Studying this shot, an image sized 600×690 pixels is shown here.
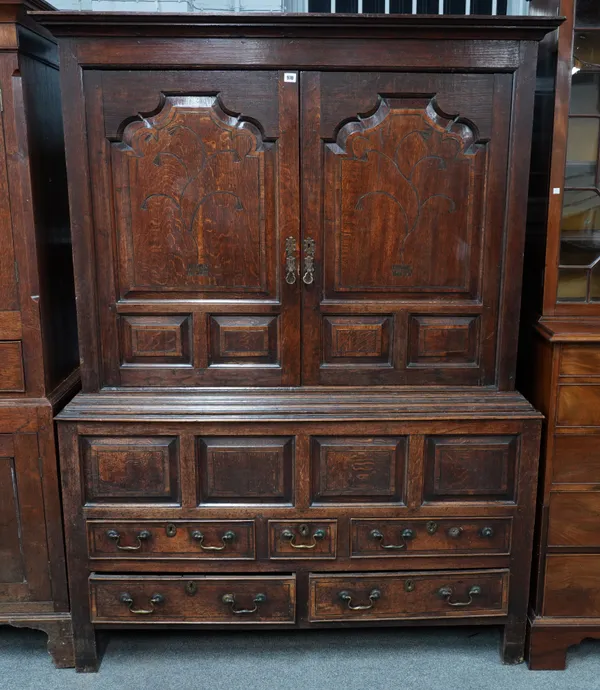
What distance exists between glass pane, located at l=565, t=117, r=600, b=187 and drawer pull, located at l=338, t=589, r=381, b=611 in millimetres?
1449

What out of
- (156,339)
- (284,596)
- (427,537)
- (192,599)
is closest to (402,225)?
(156,339)

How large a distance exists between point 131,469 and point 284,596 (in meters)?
0.64

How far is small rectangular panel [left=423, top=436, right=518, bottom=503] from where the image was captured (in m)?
2.04

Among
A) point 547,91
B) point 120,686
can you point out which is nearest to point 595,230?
point 547,91

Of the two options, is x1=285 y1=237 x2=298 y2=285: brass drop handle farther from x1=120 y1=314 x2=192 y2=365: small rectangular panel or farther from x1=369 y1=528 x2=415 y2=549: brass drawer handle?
x1=369 y1=528 x2=415 y2=549: brass drawer handle

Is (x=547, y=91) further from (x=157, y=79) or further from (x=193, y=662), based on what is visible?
(x=193, y=662)

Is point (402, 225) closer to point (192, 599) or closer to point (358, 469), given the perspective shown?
point (358, 469)

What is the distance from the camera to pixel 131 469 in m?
2.03

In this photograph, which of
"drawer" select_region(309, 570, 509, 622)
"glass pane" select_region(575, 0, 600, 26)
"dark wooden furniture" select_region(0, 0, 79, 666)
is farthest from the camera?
"drawer" select_region(309, 570, 509, 622)

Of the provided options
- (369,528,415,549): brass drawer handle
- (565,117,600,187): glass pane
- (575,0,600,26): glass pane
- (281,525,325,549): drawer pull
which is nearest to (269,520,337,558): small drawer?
(281,525,325,549): drawer pull

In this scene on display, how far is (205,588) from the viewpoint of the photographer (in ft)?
6.84

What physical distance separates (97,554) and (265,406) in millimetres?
725

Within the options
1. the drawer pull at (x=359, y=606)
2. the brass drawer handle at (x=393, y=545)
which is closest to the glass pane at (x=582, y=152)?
the brass drawer handle at (x=393, y=545)

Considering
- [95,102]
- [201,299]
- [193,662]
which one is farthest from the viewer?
[193,662]
